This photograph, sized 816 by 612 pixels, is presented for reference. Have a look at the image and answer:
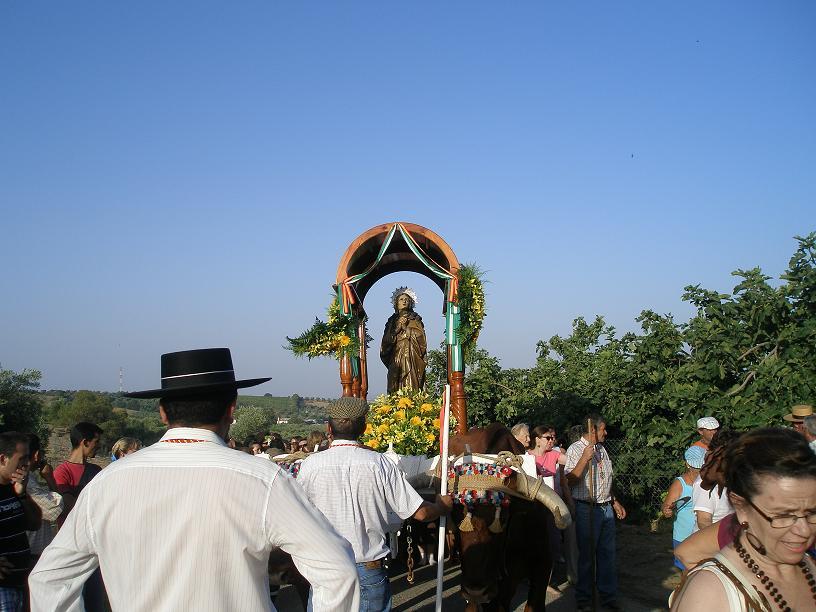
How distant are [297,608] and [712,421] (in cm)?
500

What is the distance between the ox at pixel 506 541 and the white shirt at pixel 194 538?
3.51 m

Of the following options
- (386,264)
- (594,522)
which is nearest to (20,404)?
(386,264)

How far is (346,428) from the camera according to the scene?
15.4 ft

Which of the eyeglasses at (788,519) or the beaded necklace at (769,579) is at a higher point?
the eyeglasses at (788,519)

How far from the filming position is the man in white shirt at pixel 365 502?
436cm

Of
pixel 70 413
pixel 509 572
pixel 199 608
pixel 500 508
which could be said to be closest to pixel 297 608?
pixel 509 572

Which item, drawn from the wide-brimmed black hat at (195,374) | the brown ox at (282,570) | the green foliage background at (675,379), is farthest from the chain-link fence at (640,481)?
the wide-brimmed black hat at (195,374)

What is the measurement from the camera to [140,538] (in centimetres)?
224

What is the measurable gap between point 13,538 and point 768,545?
4566 mm

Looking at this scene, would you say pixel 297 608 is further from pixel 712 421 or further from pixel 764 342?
pixel 764 342

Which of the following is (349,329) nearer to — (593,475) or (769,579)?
(593,475)

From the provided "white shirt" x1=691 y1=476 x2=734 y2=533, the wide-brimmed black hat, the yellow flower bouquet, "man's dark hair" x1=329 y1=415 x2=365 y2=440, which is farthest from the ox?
the wide-brimmed black hat

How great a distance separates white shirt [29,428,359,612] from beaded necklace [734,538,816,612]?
1.20 m

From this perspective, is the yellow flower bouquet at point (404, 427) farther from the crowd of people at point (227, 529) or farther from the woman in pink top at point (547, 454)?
the crowd of people at point (227, 529)
